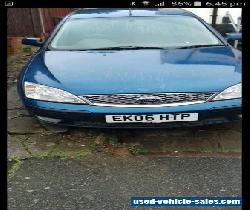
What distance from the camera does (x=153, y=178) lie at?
3.05 meters

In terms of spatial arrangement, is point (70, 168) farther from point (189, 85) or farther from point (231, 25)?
point (231, 25)

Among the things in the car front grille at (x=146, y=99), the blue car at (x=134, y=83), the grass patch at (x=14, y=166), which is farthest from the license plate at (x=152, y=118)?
the grass patch at (x=14, y=166)

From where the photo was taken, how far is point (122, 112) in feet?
10.8

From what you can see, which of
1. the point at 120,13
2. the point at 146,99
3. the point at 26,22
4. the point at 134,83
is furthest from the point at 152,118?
the point at 26,22

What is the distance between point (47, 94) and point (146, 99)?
0.92 meters

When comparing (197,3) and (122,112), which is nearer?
(197,3)

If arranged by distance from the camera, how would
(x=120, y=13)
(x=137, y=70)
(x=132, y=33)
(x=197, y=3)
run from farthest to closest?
(x=120, y=13) → (x=132, y=33) → (x=137, y=70) → (x=197, y=3)

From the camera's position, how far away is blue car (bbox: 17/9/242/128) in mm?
3322

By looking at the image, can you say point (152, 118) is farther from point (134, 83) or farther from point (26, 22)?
point (26, 22)

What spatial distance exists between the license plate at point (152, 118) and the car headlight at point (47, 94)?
31 cm

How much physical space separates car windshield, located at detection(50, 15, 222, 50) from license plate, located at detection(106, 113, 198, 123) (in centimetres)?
115

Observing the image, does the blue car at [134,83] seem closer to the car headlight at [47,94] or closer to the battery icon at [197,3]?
the car headlight at [47,94]

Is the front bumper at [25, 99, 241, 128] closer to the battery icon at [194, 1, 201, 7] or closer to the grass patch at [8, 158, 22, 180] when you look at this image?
the grass patch at [8, 158, 22, 180]
